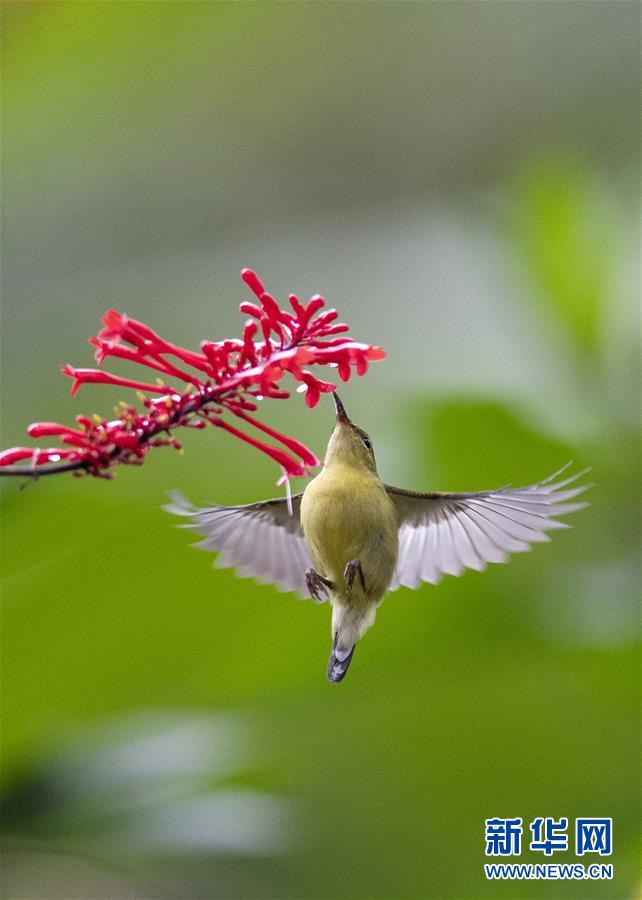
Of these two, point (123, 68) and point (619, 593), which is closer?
point (619, 593)

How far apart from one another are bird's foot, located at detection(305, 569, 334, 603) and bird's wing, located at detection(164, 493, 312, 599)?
68 millimetres

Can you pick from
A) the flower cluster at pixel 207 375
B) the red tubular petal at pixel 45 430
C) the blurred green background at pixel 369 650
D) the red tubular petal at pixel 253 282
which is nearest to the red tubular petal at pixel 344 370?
the flower cluster at pixel 207 375

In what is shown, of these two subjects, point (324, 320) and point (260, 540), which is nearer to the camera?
point (324, 320)

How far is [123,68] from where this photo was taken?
2.92m

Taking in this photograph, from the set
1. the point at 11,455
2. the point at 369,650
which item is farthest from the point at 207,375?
the point at 369,650

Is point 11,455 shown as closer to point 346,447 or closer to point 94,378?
point 94,378

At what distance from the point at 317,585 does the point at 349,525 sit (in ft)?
0.31

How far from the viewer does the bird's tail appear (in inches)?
55.6

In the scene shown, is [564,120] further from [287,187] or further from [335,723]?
[335,723]

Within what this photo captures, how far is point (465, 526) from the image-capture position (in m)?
1.57

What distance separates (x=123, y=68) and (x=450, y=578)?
1898mm

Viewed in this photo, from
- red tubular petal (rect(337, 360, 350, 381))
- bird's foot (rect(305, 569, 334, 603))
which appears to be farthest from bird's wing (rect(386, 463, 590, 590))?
red tubular petal (rect(337, 360, 350, 381))

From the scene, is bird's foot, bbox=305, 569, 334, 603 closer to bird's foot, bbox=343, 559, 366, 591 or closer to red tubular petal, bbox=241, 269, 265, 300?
bird's foot, bbox=343, 559, 366, 591

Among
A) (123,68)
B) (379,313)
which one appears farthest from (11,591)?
(123,68)
